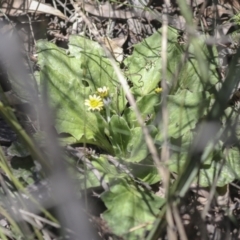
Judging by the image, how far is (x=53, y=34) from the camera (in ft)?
6.52

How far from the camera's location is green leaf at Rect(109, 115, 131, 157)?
5.08 feet

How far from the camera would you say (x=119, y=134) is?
157 cm

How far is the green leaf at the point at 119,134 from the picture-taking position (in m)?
1.55

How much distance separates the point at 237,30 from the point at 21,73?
1283 millimetres

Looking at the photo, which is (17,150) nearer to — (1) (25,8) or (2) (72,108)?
(2) (72,108)

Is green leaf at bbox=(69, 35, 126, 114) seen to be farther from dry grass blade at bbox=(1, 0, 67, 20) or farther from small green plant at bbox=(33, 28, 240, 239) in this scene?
dry grass blade at bbox=(1, 0, 67, 20)

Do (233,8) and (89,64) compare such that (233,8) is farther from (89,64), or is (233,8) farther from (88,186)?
(88,186)

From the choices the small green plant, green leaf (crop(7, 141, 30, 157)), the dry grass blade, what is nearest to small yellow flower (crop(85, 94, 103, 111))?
the small green plant

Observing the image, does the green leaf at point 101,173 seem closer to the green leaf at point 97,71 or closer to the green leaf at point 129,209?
the green leaf at point 129,209

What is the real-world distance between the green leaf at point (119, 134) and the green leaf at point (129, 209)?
170 millimetres

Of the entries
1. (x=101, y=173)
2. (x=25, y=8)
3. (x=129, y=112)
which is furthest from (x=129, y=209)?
(x=25, y=8)

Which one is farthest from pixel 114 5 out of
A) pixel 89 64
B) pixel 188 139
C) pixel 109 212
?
pixel 109 212

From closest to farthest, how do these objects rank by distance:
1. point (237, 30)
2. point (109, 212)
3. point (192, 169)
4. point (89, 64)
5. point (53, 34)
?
point (192, 169)
point (109, 212)
point (89, 64)
point (237, 30)
point (53, 34)

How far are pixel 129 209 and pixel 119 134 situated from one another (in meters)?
0.28
